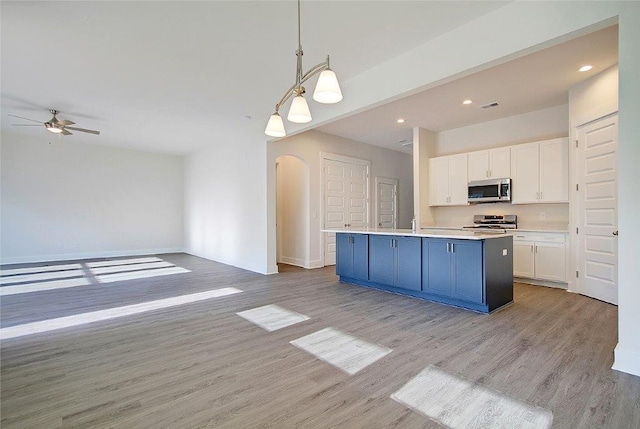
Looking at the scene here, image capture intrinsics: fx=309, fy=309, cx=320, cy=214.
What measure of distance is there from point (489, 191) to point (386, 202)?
305cm

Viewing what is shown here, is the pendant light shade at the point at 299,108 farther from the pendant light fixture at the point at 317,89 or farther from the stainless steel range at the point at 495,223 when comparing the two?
the stainless steel range at the point at 495,223

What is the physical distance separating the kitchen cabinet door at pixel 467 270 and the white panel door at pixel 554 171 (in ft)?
8.12

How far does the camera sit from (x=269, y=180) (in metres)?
6.04

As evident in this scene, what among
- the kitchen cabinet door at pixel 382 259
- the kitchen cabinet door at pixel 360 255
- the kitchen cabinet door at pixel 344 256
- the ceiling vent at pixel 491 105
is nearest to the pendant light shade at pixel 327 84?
the kitchen cabinet door at pixel 382 259

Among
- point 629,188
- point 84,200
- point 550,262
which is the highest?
point 84,200

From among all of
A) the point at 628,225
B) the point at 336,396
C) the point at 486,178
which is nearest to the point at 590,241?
the point at 486,178

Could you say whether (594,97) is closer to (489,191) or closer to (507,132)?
(507,132)

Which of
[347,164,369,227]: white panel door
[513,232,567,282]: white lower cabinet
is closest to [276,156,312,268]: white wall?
[347,164,369,227]: white panel door

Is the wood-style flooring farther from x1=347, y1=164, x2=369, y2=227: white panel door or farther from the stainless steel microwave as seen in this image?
x1=347, y1=164, x2=369, y2=227: white panel door

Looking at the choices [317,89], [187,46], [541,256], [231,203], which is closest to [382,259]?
[541,256]

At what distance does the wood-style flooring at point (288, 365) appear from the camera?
1805mm

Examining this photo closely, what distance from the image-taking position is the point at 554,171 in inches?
196

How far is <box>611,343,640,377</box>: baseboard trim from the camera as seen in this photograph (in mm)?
2191

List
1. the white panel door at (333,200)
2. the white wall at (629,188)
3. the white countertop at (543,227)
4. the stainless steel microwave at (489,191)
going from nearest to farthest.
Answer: the white wall at (629,188) → the white countertop at (543,227) → the stainless steel microwave at (489,191) → the white panel door at (333,200)
